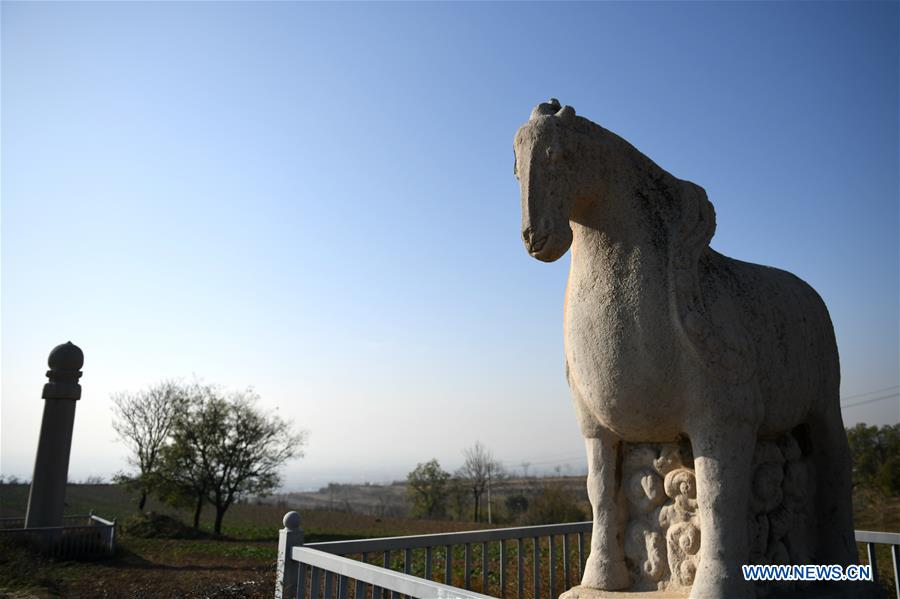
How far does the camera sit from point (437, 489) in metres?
32.0

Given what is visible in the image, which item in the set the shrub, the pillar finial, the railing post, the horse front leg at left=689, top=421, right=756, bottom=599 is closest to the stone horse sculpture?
the horse front leg at left=689, top=421, right=756, bottom=599

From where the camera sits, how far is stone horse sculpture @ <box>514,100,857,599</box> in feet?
8.32

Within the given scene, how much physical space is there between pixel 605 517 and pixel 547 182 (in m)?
1.64

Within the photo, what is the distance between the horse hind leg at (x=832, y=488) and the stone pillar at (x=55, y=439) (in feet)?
43.9

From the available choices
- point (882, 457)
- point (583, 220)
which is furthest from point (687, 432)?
point (882, 457)

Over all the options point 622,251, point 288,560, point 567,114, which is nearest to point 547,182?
point 567,114

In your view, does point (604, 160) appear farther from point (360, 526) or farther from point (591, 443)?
point (360, 526)

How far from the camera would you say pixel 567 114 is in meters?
2.71

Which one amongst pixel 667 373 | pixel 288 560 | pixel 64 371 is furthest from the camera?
pixel 64 371

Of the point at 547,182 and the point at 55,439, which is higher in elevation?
the point at 547,182

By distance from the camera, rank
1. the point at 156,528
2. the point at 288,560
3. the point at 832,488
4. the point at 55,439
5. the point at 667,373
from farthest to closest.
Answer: the point at 156,528, the point at 55,439, the point at 288,560, the point at 832,488, the point at 667,373

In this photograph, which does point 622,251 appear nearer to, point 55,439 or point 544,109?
point 544,109

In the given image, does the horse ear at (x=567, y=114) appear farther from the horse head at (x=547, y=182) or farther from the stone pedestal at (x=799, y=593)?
the stone pedestal at (x=799, y=593)

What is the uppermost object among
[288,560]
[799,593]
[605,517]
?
[605,517]
